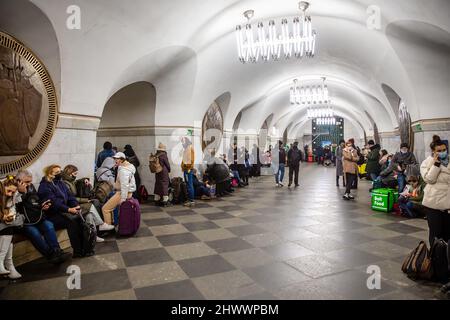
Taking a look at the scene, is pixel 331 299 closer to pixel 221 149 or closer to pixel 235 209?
pixel 235 209

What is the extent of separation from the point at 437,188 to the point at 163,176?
18.3 feet

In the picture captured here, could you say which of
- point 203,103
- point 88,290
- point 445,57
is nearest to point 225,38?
point 203,103

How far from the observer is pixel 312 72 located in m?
12.4

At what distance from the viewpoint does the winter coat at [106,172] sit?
5.98m

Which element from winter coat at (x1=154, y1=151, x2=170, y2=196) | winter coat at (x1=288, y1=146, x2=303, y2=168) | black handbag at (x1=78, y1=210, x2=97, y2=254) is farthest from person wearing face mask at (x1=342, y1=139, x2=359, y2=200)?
black handbag at (x1=78, y1=210, x2=97, y2=254)

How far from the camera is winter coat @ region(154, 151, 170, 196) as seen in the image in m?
7.10

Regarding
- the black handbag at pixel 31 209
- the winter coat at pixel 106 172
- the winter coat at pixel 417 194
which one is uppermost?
the winter coat at pixel 106 172

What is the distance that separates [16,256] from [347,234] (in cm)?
489

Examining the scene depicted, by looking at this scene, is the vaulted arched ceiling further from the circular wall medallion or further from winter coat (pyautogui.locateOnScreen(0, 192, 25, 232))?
winter coat (pyautogui.locateOnScreen(0, 192, 25, 232))

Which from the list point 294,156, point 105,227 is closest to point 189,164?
point 105,227

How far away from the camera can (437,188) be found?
11.0 ft

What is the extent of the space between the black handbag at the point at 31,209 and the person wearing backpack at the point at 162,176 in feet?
11.2
